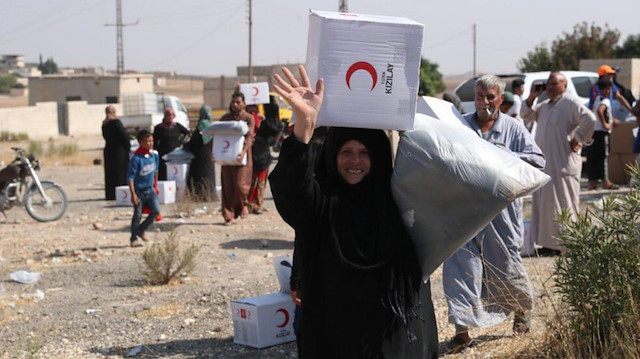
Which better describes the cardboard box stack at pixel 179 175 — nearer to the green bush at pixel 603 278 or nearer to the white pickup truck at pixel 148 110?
the white pickup truck at pixel 148 110

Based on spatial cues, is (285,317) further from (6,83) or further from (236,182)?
(6,83)

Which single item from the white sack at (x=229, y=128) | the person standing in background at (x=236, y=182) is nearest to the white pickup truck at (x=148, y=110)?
the person standing in background at (x=236, y=182)

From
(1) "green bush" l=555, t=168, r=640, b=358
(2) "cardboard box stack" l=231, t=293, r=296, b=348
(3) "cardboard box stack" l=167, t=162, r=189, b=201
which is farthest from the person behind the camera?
(3) "cardboard box stack" l=167, t=162, r=189, b=201

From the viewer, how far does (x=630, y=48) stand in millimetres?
54938

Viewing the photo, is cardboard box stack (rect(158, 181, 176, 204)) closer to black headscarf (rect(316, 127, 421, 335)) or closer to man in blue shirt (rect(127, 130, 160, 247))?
man in blue shirt (rect(127, 130, 160, 247))

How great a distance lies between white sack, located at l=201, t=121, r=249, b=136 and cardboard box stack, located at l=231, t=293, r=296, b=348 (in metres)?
5.44

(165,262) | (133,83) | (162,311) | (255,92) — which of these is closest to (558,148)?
(165,262)

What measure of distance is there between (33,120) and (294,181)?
43.3m

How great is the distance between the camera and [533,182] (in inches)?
147

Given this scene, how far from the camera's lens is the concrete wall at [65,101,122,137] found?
151ft

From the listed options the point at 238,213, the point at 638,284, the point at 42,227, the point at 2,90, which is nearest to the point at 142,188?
the point at 238,213

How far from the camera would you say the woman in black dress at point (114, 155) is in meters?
15.5

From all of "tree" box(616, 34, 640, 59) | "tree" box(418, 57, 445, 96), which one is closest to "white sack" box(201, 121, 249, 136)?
"tree" box(616, 34, 640, 59)

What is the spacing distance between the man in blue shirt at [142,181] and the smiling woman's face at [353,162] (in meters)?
7.11
